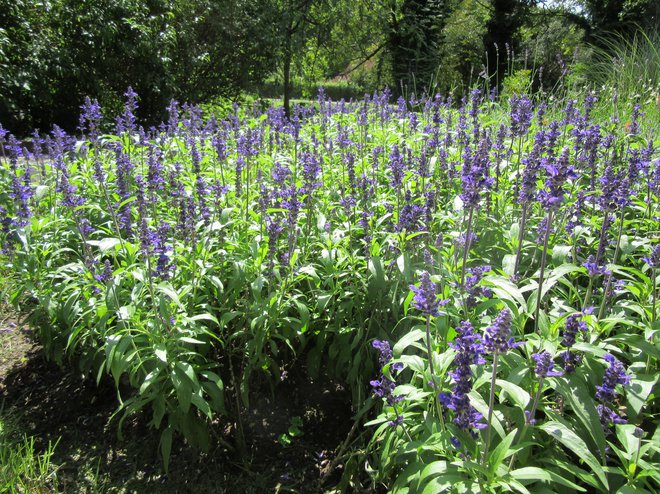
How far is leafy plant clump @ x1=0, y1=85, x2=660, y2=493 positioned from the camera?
2025 mm

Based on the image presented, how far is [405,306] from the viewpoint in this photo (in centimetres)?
271

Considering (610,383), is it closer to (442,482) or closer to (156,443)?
(442,482)

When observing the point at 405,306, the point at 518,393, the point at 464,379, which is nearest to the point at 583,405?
the point at 518,393

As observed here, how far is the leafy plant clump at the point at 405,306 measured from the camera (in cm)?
203

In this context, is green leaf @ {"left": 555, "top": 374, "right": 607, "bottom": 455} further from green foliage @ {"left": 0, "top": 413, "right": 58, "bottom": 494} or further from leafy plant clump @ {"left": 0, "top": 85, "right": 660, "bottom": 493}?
green foliage @ {"left": 0, "top": 413, "right": 58, "bottom": 494}

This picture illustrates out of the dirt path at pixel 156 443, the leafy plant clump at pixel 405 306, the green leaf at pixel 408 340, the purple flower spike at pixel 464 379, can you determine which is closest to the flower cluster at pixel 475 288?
the leafy plant clump at pixel 405 306

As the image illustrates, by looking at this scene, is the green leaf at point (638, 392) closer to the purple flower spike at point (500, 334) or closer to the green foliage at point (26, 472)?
the purple flower spike at point (500, 334)

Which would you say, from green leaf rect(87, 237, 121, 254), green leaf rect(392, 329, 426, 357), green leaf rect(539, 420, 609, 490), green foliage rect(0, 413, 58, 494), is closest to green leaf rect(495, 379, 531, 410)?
green leaf rect(539, 420, 609, 490)

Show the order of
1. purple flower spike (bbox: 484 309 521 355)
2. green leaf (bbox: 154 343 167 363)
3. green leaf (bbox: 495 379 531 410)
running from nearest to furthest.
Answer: purple flower spike (bbox: 484 309 521 355) < green leaf (bbox: 495 379 531 410) < green leaf (bbox: 154 343 167 363)

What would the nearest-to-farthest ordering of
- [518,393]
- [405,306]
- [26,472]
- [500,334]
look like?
[500,334], [518,393], [405,306], [26,472]

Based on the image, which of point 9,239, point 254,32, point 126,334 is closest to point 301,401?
point 126,334

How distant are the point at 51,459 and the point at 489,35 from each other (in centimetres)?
2675

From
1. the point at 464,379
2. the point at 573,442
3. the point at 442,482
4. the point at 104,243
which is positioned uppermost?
the point at 104,243

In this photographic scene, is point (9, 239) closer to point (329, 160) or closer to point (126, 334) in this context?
point (126, 334)
